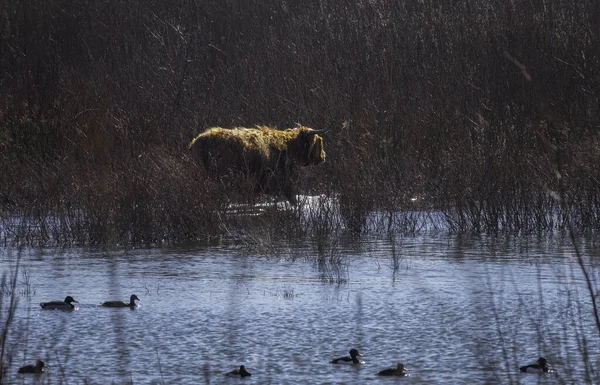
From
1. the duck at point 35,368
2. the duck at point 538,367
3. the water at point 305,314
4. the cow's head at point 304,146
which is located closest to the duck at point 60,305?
the water at point 305,314

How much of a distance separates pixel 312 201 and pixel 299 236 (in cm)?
177

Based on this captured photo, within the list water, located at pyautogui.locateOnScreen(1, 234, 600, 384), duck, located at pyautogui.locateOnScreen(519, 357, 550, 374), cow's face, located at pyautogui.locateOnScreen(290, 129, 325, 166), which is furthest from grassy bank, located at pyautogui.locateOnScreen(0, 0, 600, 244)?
duck, located at pyautogui.locateOnScreen(519, 357, 550, 374)

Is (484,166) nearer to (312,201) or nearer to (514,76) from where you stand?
(312,201)

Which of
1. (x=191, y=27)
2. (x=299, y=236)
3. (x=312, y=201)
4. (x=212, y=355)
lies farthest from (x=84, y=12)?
(x=212, y=355)

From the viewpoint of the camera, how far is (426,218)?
13.1 meters

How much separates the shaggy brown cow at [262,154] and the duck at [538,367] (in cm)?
684

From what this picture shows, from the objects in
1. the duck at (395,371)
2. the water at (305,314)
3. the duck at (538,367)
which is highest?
the water at (305,314)

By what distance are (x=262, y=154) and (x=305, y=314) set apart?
637 cm

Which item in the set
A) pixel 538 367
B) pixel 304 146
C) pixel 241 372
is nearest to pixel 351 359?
pixel 241 372

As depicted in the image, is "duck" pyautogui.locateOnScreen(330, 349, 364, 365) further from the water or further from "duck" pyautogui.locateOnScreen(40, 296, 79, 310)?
"duck" pyautogui.locateOnScreen(40, 296, 79, 310)

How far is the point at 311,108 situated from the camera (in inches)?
728

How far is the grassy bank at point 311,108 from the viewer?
1231cm

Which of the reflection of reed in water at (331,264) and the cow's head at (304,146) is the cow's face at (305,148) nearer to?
the cow's head at (304,146)

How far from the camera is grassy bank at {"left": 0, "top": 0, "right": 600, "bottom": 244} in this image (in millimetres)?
12312
